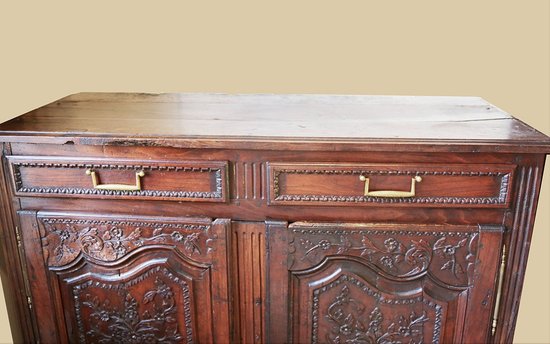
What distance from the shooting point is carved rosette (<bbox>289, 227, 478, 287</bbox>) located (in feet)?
5.39

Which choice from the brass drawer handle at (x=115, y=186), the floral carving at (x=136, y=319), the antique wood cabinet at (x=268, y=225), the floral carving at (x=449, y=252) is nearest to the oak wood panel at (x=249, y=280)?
the antique wood cabinet at (x=268, y=225)

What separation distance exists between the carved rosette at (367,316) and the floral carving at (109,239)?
47cm

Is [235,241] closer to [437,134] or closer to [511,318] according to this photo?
[437,134]

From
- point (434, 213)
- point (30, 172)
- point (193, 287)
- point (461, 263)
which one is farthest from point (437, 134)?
point (30, 172)

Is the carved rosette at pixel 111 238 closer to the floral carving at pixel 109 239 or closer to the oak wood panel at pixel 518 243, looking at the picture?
the floral carving at pixel 109 239

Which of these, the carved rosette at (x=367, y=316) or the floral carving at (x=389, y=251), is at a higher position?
the floral carving at (x=389, y=251)

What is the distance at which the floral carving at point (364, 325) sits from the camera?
171cm

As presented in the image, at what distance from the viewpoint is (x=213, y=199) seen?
164 centimetres

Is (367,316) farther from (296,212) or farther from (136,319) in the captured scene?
(136,319)

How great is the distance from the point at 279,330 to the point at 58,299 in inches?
32.1

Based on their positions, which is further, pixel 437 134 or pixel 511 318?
pixel 511 318

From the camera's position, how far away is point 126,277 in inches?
68.8

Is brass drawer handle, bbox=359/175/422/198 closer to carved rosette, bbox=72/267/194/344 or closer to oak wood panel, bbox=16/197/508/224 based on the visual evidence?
oak wood panel, bbox=16/197/508/224

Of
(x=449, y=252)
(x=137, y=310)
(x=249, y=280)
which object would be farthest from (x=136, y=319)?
(x=449, y=252)
